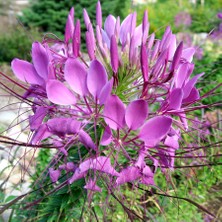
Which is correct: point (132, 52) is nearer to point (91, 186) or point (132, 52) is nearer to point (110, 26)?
point (110, 26)

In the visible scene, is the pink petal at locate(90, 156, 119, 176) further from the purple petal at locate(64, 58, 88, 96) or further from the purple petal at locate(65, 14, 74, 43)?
the purple petal at locate(65, 14, 74, 43)

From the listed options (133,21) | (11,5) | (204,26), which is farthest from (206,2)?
(133,21)

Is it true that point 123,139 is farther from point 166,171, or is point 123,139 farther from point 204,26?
point 204,26

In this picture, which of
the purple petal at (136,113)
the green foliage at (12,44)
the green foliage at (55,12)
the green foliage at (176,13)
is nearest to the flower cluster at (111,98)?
the purple petal at (136,113)

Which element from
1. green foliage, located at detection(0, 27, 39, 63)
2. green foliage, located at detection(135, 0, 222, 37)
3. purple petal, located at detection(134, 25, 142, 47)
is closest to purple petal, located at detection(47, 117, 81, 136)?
purple petal, located at detection(134, 25, 142, 47)

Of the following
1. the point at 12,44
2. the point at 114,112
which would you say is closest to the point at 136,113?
the point at 114,112

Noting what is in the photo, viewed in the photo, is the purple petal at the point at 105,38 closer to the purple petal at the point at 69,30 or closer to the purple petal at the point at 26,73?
the purple petal at the point at 69,30
